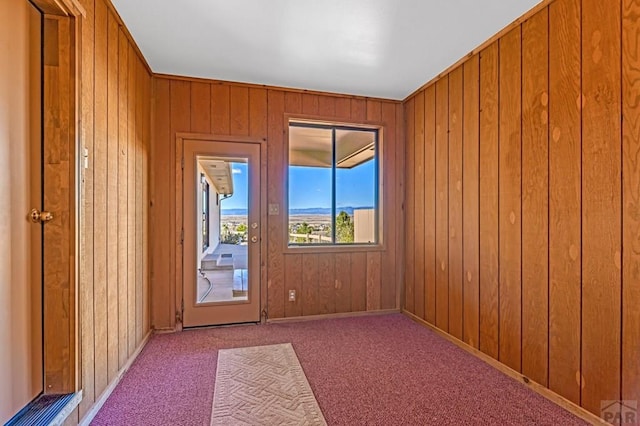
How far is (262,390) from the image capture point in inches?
92.0

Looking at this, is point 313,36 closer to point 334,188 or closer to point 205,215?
Answer: point 334,188

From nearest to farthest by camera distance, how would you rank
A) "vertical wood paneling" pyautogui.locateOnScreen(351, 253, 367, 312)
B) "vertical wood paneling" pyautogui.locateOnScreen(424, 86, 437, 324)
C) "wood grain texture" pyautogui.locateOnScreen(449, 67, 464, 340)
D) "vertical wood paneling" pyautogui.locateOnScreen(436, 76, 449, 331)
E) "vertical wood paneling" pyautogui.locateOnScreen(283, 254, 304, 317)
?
"wood grain texture" pyautogui.locateOnScreen(449, 67, 464, 340)
"vertical wood paneling" pyautogui.locateOnScreen(436, 76, 449, 331)
"vertical wood paneling" pyautogui.locateOnScreen(424, 86, 437, 324)
"vertical wood paneling" pyautogui.locateOnScreen(283, 254, 304, 317)
"vertical wood paneling" pyautogui.locateOnScreen(351, 253, 367, 312)

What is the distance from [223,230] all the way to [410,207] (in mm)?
2272

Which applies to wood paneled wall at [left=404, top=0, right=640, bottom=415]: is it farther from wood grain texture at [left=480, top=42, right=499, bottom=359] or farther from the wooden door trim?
the wooden door trim

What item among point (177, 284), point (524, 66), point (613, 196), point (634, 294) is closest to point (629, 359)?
point (634, 294)

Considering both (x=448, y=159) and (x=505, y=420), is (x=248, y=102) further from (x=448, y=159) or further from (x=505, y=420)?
(x=505, y=420)

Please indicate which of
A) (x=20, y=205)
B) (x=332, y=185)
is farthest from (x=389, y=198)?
(x=20, y=205)

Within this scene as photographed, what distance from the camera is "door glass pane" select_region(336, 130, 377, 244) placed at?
424cm

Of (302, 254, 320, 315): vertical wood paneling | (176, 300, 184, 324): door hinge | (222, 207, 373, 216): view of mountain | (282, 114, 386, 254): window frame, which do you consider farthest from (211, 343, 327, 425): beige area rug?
(222, 207, 373, 216): view of mountain

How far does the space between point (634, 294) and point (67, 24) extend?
11.2 ft

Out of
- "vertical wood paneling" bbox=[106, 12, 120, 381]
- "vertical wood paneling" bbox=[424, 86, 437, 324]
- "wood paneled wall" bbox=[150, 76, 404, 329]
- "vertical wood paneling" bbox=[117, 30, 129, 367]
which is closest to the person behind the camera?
"vertical wood paneling" bbox=[106, 12, 120, 381]

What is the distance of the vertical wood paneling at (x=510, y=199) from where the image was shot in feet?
8.37

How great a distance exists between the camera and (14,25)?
1.59 m

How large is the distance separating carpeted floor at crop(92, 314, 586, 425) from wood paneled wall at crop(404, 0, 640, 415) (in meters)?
0.32
